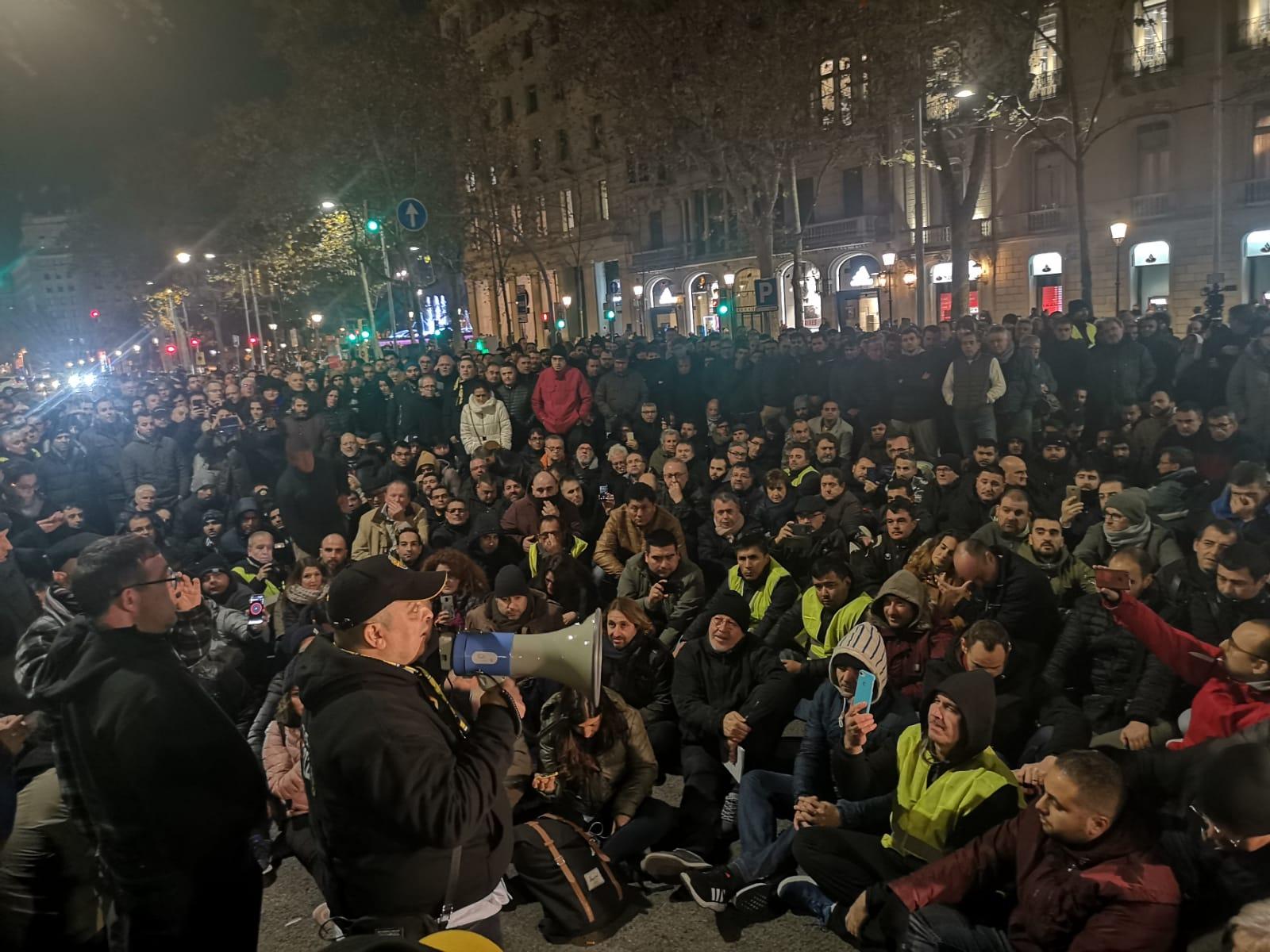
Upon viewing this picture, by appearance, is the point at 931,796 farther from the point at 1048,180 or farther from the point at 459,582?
the point at 1048,180

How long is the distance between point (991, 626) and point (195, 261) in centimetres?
4732

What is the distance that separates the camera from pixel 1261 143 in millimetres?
26562

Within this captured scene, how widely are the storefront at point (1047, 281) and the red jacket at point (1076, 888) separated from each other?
3081 centimetres

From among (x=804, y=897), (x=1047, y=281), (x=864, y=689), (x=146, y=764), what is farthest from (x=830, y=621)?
(x=1047, y=281)

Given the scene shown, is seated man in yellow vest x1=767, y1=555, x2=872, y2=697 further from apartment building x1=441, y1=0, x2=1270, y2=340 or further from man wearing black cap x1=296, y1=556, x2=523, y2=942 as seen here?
apartment building x1=441, y1=0, x2=1270, y2=340

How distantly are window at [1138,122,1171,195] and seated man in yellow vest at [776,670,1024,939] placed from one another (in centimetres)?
3029

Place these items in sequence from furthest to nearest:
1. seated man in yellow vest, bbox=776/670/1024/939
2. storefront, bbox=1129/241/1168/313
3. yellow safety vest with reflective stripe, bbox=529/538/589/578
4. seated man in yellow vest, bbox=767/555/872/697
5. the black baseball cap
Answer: storefront, bbox=1129/241/1168/313 → yellow safety vest with reflective stripe, bbox=529/538/589/578 → seated man in yellow vest, bbox=767/555/872/697 → seated man in yellow vest, bbox=776/670/1024/939 → the black baseball cap

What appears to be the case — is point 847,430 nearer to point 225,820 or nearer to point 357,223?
point 225,820

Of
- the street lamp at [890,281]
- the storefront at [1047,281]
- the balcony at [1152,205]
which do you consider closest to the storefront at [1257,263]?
the balcony at [1152,205]

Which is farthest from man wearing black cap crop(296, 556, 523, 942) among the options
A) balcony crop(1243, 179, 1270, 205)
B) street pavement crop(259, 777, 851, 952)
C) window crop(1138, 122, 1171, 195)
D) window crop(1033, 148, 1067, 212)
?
window crop(1033, 148, 1067, 212)

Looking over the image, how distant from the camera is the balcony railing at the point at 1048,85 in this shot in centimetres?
2972

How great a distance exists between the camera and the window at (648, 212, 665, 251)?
1834 inches

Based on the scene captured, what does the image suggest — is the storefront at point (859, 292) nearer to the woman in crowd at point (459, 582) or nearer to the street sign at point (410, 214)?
the street sign at point (410, 214)

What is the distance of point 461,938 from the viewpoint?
1833 mm
